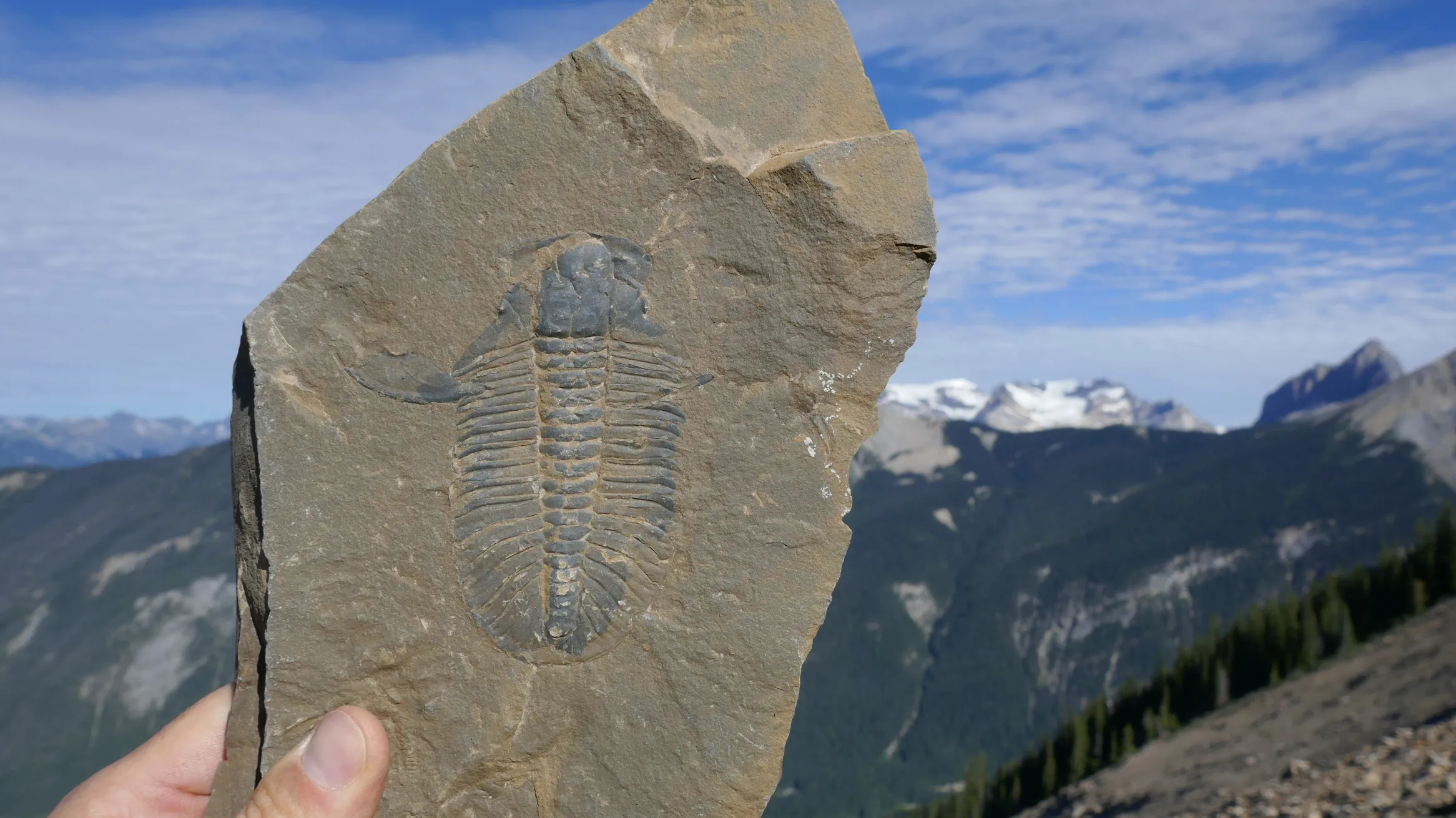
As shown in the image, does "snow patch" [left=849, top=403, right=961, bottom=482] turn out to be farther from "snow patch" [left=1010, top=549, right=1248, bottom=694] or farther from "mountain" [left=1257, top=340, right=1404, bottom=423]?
"mountain" [left=1257, top=340, right=1404, bottom=423]

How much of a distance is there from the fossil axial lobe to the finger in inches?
60.2

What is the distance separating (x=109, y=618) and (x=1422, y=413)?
56.2 meters

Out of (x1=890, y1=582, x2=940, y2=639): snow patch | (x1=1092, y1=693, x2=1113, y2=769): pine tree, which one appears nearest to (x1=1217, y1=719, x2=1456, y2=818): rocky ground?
(x1=1092, y1=693, x2=1113, y2=769): pine tree

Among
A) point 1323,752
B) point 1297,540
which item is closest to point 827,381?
point 1323,752

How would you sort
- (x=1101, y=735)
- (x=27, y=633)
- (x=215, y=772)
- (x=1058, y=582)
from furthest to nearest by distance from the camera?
(x=1058, y=582) → (x=27, y=633) → (x=1101, y=735) → (x=215, y=772)

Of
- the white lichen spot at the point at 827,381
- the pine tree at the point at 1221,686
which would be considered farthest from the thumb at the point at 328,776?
the pine tree at the point at 1221,686

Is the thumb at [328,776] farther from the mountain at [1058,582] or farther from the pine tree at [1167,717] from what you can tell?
the mountain at [1058,582]

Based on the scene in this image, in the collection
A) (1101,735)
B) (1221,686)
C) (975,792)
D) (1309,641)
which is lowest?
(975,792)

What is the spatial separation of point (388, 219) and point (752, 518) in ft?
4.69

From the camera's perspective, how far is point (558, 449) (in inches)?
115

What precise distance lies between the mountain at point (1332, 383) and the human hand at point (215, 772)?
295ft

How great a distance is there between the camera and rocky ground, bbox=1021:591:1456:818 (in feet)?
27.9

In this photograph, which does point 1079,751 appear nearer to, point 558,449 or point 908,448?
point 558,449

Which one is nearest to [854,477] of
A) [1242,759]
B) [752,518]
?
[1242,759]
